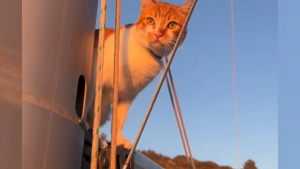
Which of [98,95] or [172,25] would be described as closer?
[98,95]

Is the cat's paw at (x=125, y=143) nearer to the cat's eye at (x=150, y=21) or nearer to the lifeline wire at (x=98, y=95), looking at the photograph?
the lifeline wire at (x=98, y=95)

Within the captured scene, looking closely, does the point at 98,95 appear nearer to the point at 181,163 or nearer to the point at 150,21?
the point at 150,21

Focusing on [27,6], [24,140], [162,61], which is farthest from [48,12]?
[162,61]

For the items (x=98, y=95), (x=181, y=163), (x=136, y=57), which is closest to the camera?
(x=98, y=95)

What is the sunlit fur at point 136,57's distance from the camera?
21.0 inches

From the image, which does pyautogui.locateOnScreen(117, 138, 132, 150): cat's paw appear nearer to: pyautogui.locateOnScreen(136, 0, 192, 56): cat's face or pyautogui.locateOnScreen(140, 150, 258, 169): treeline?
pyautogui.locateOnScreen(136, 0, 192, 56): cat's face

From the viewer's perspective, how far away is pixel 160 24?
597mm

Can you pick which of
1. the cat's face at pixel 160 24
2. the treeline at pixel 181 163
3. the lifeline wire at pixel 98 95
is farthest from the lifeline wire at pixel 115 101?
the treeline at pixel 181 163

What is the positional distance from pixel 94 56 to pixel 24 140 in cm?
22

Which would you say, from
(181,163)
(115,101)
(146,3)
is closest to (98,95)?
(115,101)

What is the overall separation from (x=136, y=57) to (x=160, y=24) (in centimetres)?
9

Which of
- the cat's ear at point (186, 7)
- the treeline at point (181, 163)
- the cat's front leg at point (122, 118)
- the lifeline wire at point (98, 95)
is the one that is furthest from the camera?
the treeline at point (181, 163)

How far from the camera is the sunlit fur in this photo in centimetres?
53

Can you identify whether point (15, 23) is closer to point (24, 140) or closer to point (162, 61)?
point (24, 140)
